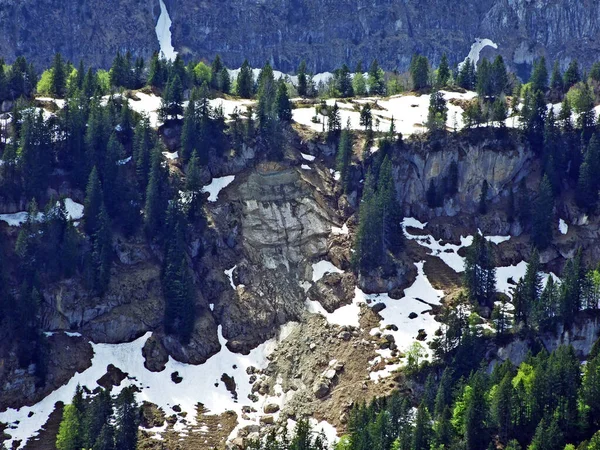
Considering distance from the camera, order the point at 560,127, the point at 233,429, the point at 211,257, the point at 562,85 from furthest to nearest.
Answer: the point at 562,85 < the point at 560,127 < the point at 211,257 < the point at 233,429

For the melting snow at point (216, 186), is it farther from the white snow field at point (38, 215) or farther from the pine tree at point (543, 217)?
the pine tree at point (543, 217)

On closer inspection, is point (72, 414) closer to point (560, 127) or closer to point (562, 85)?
point (560, 127)

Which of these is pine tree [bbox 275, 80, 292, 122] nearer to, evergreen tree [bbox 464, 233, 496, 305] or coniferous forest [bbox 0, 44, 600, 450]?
coniferous forest [bbox 0, 44, 600, 450]

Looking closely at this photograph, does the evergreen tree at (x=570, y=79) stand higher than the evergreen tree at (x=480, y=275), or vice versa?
the evergreen tree at (x=570, y=79)

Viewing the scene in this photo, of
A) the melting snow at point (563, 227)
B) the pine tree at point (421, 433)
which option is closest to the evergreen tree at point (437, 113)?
the melting snow at point (563, 227)

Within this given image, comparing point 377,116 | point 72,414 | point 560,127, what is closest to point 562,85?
point 560,127

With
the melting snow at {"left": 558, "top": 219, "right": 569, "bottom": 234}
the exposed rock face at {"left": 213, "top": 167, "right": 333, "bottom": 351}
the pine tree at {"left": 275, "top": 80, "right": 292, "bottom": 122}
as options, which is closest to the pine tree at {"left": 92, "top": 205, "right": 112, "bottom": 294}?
the exposed rock face at {"left": 213, "top": 167, "right": 333, "bottom": 351}
